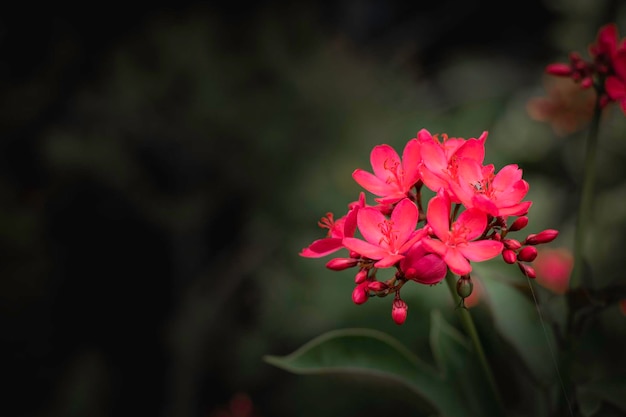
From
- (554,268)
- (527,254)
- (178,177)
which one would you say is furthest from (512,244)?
(178,177)

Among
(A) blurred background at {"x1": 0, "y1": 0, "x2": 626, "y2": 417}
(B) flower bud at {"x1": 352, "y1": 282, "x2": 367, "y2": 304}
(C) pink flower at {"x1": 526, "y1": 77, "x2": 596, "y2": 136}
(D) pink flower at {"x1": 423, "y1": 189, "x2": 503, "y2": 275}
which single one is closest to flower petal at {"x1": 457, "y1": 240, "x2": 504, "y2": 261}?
(D) pink flower at {"x1": 423, "y1": 189, "x2": 503, "y2": 275}

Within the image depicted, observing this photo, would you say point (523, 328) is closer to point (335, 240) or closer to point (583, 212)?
point (583, 212)

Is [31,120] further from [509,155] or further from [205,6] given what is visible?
[509,155]

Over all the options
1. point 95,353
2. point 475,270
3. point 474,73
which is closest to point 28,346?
point 95,353

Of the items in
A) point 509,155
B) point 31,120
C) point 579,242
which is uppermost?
point 31,120

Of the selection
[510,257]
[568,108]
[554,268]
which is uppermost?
[568,108]

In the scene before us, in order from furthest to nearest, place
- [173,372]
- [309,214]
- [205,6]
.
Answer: [205,6], [173,372], [309,214]

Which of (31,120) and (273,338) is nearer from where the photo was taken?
(273,338)
